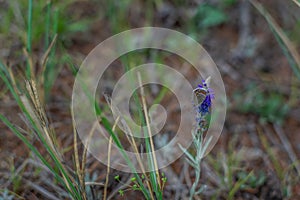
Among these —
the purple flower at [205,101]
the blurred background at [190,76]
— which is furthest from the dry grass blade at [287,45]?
the purple flower at [205,101]

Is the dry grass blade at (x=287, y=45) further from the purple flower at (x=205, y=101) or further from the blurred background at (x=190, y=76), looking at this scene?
the purple flower at (x=205, y=101)

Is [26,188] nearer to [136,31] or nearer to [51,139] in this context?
[51,139]

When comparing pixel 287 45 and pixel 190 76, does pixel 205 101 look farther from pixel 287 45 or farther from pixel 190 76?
pixel 190 76

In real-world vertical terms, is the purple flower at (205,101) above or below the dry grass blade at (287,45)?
below

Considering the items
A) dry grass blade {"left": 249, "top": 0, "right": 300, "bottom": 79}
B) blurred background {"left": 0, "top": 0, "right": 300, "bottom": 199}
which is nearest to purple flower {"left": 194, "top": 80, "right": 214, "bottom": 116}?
blurred background {"left": 0, "top": 0, "right": 300, "bottom": 199}

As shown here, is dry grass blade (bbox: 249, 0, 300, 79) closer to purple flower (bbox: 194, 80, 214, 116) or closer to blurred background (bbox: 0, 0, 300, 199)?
blurred background (bbox: 0, 0, 300, 199)

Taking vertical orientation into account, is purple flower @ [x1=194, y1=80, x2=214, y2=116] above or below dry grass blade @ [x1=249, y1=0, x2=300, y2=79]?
below

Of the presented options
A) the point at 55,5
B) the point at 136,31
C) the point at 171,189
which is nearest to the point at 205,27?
the point at 136,31

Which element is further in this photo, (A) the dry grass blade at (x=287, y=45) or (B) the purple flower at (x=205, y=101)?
(A) the dry grass blade at (x=287, y=45)

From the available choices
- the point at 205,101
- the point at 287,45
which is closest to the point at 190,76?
the point at 287,45
